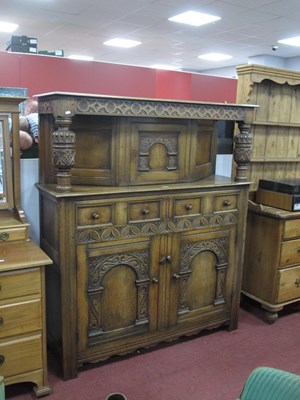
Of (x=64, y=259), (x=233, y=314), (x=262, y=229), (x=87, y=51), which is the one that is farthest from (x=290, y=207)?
(x=87, y=51)

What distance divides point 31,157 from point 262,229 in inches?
66.4

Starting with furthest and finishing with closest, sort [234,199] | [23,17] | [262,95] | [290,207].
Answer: [23,17], [262,95], [290,207], [234,199]

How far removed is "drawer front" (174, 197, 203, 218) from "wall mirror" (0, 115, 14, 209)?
94 cm

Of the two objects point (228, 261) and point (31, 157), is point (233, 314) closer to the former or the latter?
point (228, 261)

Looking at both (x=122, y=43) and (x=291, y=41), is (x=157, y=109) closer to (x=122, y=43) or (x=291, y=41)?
(x=291, y=41)

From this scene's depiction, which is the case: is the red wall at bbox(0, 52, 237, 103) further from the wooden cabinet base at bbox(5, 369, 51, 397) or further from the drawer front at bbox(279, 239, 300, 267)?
the wooden cabinet base at bbox(5, 369, 51, 397)

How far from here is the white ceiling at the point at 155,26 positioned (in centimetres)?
596

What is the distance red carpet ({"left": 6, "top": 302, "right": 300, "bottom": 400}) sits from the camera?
2.14 m

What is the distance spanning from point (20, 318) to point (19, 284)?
0.57 ft

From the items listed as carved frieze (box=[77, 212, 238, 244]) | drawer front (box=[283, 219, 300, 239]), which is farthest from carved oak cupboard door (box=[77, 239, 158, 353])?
drawer front (box=[283, 219, 300, 239])

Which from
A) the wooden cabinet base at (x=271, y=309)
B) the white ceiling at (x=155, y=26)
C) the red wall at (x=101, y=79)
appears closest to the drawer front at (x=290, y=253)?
the wooden cabinet base at (x=271, y=309)

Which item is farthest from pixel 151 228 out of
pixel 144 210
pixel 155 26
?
pixel 155 26

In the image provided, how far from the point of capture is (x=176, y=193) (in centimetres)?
236

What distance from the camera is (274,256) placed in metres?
2.85
